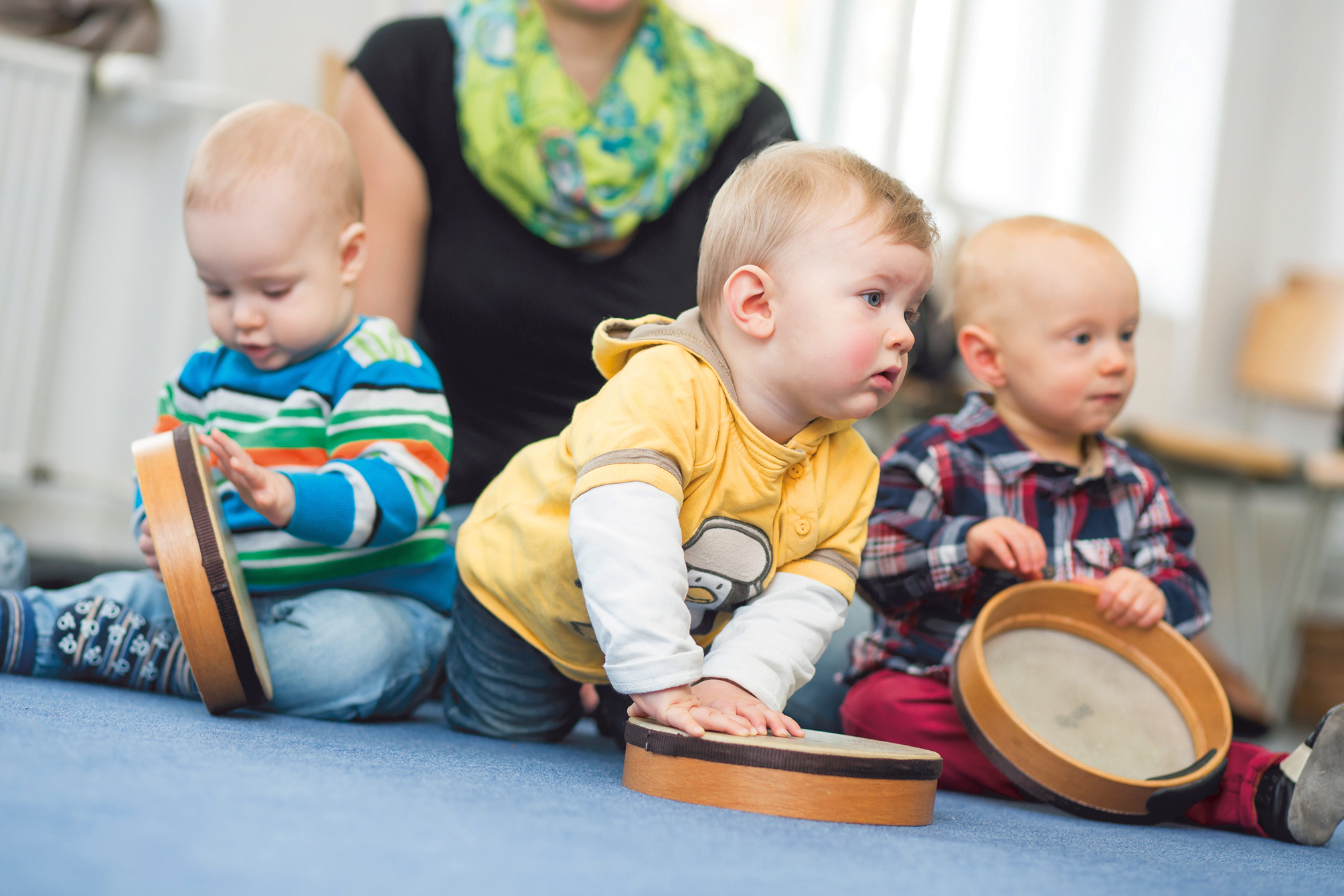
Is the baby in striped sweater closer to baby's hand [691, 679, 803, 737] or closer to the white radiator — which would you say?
baby's hand [691, 679, 803, 737]

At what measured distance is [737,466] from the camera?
943mm

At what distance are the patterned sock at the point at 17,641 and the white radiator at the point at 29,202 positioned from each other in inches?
46.0

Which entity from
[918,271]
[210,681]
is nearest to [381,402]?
[210,681]

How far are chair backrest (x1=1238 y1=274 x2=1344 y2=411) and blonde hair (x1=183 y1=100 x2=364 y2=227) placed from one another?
3.27 metres

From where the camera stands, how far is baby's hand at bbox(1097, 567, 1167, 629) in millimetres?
1144

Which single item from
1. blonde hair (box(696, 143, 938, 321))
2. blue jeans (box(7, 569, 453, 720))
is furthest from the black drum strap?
blonde hair (box(696, 143, 938, 321))

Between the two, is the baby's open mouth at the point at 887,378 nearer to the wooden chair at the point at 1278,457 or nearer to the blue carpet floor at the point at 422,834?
the blue carpet floor at the point at 422,834

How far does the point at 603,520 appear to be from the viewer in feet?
2.78

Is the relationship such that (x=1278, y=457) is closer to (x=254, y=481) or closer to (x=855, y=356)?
(x=855, y=356)

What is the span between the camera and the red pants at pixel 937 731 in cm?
109

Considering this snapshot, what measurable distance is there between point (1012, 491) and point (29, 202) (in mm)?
1806

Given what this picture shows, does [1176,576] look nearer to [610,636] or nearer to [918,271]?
[918,271]

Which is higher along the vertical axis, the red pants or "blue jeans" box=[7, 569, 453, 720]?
A: "blue jeans" box=[7, 569, 453, 720]

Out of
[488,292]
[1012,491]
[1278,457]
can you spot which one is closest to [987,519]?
[1012,491]
